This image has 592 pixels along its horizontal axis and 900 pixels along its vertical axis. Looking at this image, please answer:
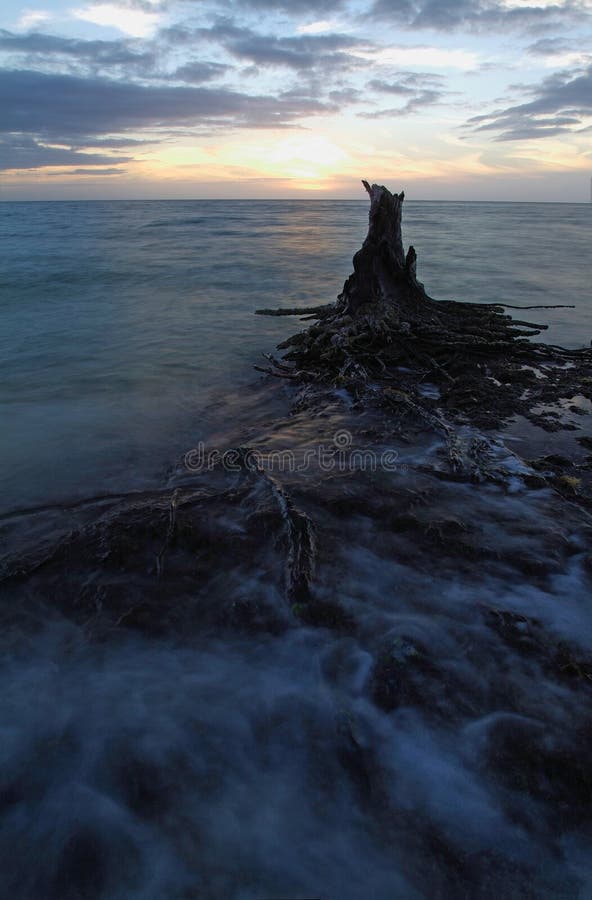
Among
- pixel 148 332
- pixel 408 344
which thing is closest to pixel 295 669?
pixel 408 344

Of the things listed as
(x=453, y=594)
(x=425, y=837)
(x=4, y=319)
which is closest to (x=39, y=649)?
(x=425, y=837)

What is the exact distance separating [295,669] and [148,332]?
34.6ft

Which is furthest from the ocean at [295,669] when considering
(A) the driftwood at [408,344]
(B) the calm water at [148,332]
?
(A) the driftwood at [408,344]

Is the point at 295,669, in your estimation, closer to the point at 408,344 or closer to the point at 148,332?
the point at 408,344

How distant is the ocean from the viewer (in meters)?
2.30

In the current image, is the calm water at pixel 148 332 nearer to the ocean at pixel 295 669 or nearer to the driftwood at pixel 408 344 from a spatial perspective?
the ocean at pixel 295 669

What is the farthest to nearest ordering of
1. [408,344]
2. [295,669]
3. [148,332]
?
1. [148,332]
2. [408,344]
3. [295,669]

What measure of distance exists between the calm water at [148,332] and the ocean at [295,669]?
134 mm

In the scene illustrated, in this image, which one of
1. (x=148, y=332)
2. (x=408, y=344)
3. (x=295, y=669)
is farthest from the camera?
(x=148, y=332)

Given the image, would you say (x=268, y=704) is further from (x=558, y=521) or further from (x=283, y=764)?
(x=558, y=521)

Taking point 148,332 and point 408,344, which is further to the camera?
point 148,332

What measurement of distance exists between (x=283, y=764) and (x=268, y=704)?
35 cm

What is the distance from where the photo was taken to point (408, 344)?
8.16 meters

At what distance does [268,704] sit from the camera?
295cm
